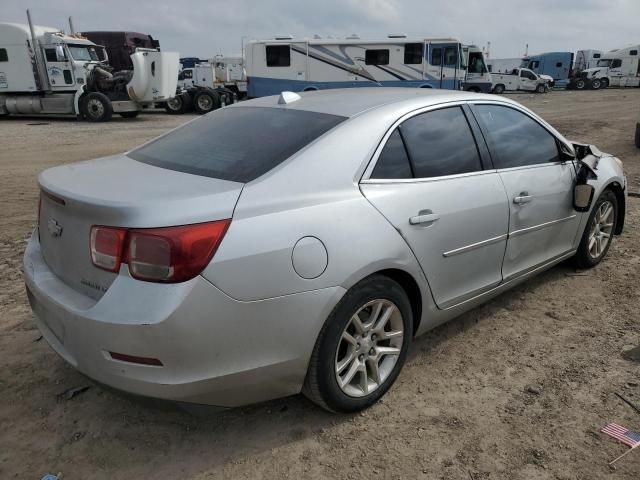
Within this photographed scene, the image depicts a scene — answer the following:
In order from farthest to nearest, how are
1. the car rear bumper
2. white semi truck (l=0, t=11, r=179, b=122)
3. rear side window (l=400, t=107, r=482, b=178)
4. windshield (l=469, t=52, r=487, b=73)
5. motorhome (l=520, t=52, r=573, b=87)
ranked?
motorhome (l=520, t=52, r=573, b=87), windshield (l=469, t=52, r=487, b=73), white semi truck (l=0, t=11, r=179, b=122), rear side window (l=400, t=107, r=482, b=178), the car rear bumper

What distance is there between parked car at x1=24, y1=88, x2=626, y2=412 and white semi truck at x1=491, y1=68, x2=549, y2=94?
37.3 metres

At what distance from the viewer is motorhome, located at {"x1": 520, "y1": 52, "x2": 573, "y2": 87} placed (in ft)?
150

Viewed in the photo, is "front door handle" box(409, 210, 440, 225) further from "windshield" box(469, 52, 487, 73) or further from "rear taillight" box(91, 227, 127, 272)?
"windshield" box(469, 52, 487, 73)

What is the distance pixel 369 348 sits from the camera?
2623 millimetres

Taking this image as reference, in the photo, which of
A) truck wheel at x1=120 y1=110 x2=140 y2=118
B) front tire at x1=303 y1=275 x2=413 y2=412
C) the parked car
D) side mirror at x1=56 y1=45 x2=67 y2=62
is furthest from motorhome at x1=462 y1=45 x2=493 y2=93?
front tire at x1=303 y1=275 x2=413 y2=412

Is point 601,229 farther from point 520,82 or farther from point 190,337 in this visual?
point 520,82

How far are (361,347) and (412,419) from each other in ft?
1.52

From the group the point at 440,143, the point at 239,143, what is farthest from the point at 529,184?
the point at 239,143

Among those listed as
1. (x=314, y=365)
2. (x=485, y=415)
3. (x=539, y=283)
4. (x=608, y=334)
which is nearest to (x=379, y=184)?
(x=314, y=365)

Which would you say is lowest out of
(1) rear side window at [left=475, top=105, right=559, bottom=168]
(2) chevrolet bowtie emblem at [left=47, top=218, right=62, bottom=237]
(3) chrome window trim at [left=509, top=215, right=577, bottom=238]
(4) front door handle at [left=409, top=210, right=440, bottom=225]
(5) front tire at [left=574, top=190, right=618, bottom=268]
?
(5) front tire at [left=574, top=190, right=618, bottom=268]

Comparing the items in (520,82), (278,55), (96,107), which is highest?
(278,55)

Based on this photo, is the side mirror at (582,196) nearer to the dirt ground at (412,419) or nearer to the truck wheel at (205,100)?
the dirt ground at (412,419)

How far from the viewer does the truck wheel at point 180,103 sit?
21750 mm

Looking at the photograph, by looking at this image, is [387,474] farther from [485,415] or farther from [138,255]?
[138,255]
